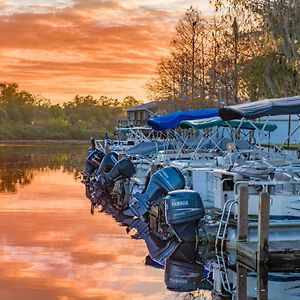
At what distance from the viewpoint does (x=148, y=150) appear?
2728cm

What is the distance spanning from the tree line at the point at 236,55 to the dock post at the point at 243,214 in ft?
57.7

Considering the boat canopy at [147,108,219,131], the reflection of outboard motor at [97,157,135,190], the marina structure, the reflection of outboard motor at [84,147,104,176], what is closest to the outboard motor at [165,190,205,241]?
the marina structure

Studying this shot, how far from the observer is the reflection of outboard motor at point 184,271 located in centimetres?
1262

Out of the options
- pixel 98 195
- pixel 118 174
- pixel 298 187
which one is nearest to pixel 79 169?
pixel 98 195

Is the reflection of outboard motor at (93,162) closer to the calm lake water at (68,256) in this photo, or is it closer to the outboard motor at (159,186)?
the calm lake water at (68,256)

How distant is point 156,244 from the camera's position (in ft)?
54.5

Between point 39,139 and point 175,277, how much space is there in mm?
97728

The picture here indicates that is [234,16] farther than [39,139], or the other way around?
[39,139]

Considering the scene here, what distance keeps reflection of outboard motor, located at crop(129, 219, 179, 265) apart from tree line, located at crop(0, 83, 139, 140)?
292 feet

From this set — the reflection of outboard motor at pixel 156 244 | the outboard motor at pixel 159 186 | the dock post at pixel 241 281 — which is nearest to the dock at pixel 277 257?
the dock post at pixel 241 281

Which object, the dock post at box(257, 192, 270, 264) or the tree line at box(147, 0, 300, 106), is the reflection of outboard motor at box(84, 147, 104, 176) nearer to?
the tree line at box(147, 0, 300, 106)

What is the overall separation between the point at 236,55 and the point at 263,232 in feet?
98.8

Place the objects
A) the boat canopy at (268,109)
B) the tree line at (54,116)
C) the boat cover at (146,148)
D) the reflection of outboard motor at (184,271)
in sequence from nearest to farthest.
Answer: the reflection of outboard motor at (184,271) < the boat canopy at (268,109) < the boat cover at (146,148) < the tree line at (54,116)

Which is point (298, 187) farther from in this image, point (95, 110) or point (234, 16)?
point (95, 110)
